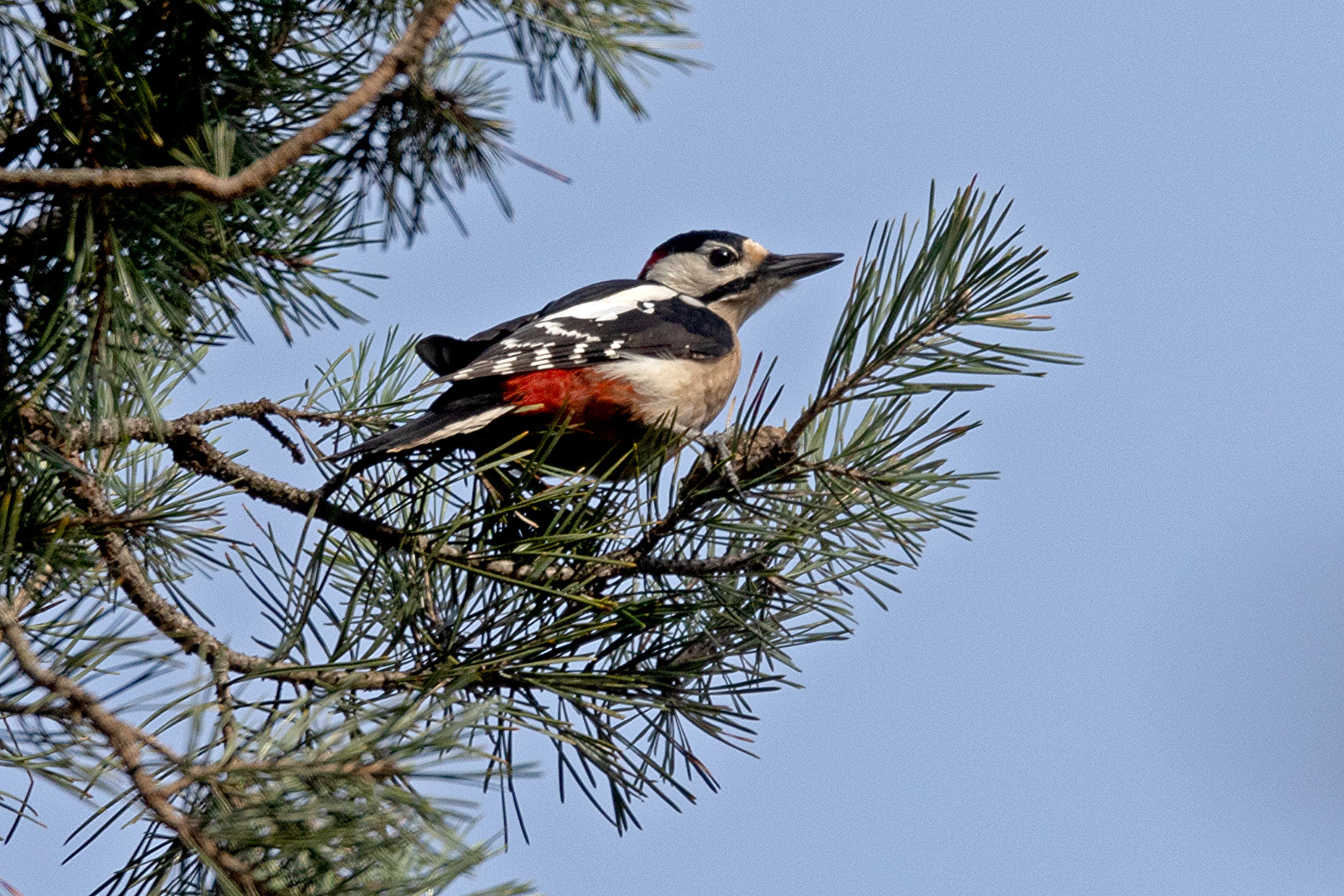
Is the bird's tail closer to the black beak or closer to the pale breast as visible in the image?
the pale breast

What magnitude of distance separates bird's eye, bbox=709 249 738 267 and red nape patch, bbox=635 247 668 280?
0.92 feet

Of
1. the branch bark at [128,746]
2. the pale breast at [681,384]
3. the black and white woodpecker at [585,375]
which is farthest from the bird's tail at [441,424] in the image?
the branch bark at [128,746]

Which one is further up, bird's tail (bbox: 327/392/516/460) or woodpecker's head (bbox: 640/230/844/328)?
woodpecker's head (bbox: 640/230/844/328)

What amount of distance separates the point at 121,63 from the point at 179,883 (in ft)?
3.78

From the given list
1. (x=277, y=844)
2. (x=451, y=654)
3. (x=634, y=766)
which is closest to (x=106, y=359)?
(x=451, y=654)

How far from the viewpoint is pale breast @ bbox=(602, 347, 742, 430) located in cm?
274

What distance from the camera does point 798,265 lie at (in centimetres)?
363

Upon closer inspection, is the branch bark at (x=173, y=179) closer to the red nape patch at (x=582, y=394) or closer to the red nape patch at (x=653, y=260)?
the red nape patch at (x=582, y=394)

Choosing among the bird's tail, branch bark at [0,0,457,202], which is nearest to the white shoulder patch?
the bird's tail

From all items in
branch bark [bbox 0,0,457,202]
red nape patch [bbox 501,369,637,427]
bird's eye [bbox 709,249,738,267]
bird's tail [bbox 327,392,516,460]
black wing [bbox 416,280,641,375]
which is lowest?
branch bark [bbox 0,0,457,202]

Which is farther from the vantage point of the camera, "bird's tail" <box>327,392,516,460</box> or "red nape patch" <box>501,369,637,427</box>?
"red nape patch" <box>501,369,637,427</box>

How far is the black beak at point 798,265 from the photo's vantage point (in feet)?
11.8

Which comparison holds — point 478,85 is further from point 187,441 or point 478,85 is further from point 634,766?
point 634,766

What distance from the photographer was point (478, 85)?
2734mm
